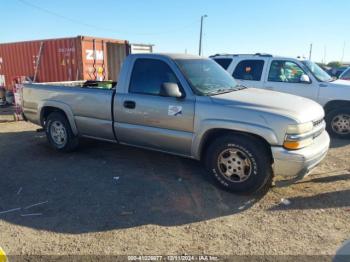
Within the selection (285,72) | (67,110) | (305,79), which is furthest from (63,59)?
(305,79)

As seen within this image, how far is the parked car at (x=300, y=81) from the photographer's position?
24.5 ft

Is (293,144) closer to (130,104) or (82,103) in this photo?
(130,104)

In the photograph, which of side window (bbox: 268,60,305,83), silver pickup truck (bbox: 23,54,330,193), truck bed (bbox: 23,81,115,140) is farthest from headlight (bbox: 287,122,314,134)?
side window (bbox: 268,60,305,83)

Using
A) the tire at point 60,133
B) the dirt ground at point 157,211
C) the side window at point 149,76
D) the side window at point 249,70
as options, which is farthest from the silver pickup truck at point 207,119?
the side window at point 249,70

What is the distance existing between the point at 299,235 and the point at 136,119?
281 centimetres

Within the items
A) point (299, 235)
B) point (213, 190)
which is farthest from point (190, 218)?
point (299, 235)

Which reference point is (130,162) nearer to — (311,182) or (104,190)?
(104,190)

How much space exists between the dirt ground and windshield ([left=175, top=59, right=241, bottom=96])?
1.37 m

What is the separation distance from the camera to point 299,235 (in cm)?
343

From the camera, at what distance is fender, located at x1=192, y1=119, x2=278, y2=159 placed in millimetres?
3975

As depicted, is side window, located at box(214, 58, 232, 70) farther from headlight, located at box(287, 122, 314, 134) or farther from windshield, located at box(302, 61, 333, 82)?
headlight, located at box(287, 122, 314, 134)

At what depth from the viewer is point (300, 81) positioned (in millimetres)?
7660

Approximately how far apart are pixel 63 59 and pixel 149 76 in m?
8.40

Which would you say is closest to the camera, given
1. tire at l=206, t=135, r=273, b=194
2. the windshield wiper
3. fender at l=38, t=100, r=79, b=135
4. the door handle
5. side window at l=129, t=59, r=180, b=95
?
tire at l=206, t=135, r=273, b=194
